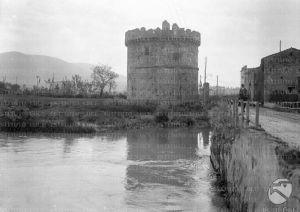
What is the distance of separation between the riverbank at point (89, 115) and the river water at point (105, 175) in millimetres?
3383

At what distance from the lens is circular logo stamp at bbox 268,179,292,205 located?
5.07 m

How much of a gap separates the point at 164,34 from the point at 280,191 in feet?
110

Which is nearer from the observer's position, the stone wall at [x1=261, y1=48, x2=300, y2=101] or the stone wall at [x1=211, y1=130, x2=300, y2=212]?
the stone wall at [x1=211, y1=130, x2=300, y2=212]

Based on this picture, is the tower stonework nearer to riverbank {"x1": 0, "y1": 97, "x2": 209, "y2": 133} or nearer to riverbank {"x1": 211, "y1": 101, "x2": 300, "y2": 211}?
riverbank {"x1": 0, "y1": 97, "x2": 209, "y2": 133}

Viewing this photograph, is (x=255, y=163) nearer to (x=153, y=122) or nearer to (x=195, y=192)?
(x=195, y=192)

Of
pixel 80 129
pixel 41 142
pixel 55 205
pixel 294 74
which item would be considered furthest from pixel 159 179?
pixel 294 74

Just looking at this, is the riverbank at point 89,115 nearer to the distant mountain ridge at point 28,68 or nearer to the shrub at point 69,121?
the shrub at point 69,121

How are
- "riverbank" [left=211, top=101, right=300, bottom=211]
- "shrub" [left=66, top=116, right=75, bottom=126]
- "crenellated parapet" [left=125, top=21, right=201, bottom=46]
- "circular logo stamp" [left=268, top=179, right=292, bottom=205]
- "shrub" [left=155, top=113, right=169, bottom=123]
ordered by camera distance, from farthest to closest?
"crenellated parapet" [left=125, top=21, right=201, bottom=46]
"shrub" [left=155, top=113, right=169, bottom=123]
"shrub" [left=66, top=116, right=75, bottom=126]
"riverbank" [left=211, top=101, right=300, bottom=211]
"circular logo stamp" [left=268, top=179, right=292, bottom=205]

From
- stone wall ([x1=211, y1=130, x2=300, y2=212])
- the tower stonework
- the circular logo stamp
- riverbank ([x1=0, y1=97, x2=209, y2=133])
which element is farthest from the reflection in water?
the tower stonework

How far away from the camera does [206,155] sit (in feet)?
62.3

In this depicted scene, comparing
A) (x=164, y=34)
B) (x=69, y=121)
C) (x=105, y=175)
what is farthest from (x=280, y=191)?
(x=164, y=34)

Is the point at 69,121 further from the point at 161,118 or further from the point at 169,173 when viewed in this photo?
the point at 169,173

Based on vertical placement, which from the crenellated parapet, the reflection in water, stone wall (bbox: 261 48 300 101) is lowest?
the reflection in water

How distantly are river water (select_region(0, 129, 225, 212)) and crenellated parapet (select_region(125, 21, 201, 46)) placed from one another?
54.1 ft
